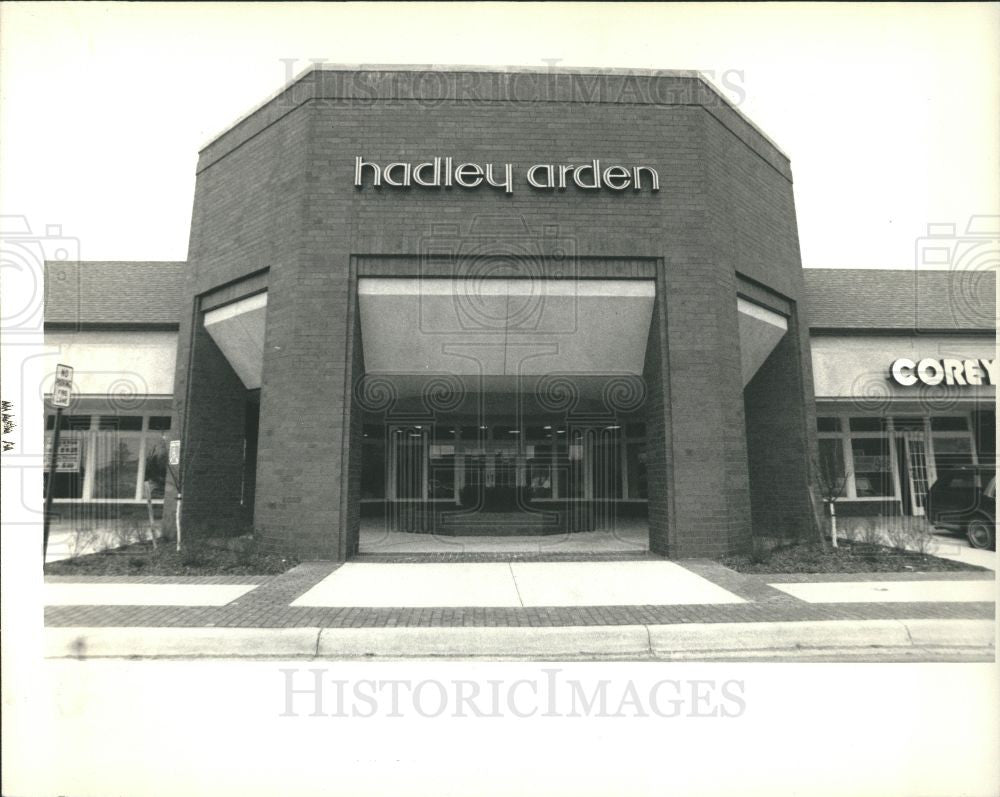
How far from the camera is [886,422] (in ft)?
51.1

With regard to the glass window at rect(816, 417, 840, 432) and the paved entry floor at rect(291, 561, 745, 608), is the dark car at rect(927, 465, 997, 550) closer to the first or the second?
the glass window at rect(816, 417, 840, 432)

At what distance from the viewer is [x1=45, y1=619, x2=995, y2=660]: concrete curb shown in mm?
5273

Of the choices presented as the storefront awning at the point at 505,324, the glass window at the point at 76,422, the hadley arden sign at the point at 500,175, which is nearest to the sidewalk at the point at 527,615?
the storefront awning at the point at 505,324

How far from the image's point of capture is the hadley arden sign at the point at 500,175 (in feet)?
32.0

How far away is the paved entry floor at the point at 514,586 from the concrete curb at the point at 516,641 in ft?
3.34

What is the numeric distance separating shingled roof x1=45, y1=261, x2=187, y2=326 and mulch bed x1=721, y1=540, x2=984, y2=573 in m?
12.6

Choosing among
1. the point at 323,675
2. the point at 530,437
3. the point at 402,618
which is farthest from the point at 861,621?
the point at 530,437

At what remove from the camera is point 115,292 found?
14000 millimetres

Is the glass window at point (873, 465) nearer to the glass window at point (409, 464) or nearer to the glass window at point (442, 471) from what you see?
the glass window at point (442, 471)

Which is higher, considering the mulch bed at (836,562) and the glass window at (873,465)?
the glass window at (873,465)

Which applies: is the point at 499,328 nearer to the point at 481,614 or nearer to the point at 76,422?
the point at 481,614

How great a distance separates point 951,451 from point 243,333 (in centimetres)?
1785

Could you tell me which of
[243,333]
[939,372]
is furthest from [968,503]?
[243,333]

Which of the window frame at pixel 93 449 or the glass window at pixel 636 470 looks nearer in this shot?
the window frame at pixel 93 449
